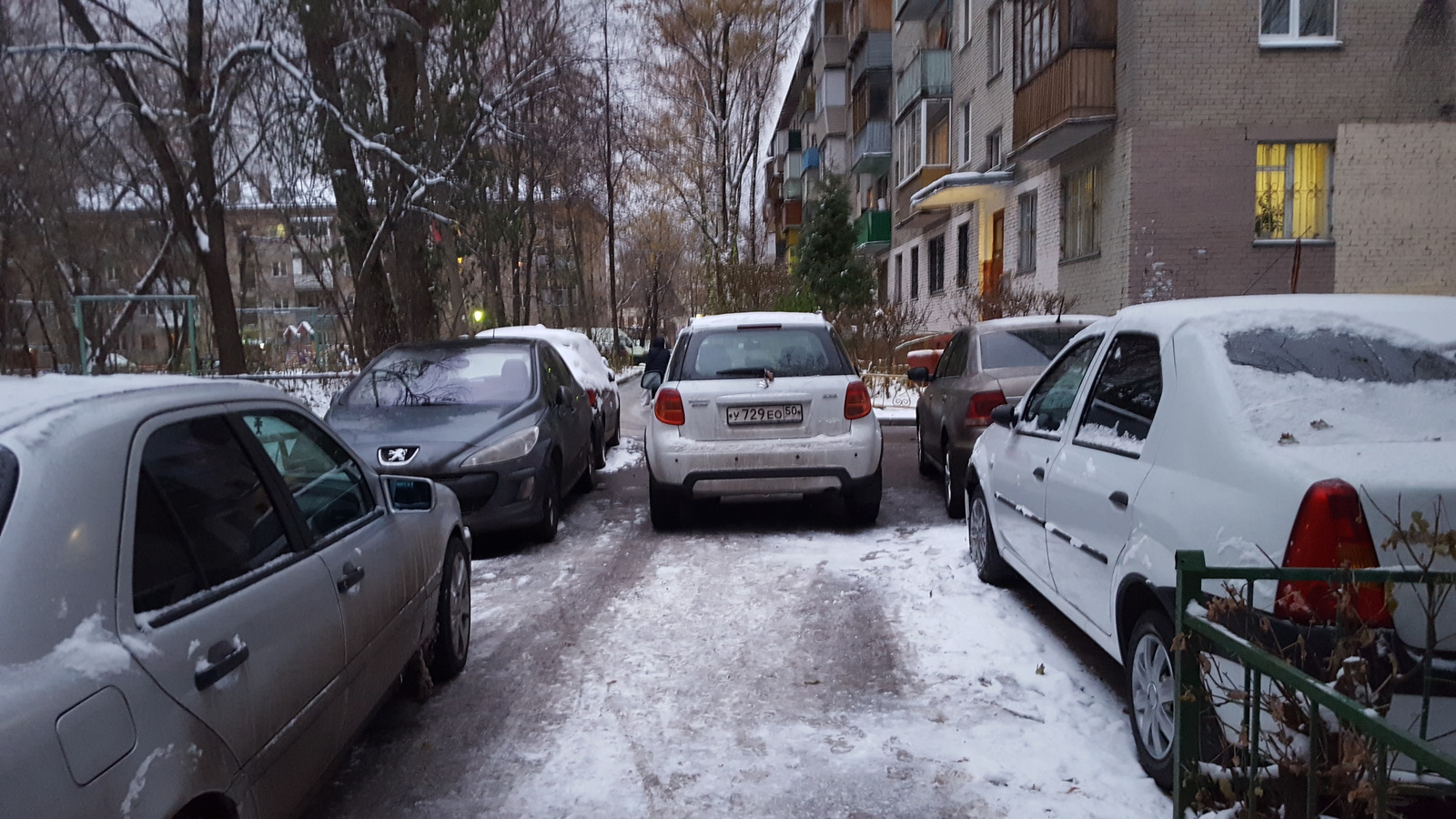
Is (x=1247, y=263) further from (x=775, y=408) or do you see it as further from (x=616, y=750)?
(x=616, y=750)

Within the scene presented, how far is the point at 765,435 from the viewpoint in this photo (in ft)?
23.8

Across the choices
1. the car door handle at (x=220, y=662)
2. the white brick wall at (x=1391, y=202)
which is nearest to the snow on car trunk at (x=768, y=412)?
the car door handle at (x=220, y=662)

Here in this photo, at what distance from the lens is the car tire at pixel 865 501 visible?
7.34 meters

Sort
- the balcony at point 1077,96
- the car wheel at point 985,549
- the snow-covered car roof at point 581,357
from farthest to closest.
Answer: the balcony at point 1077,96 → the snow-covered car roof at point 581,357 → the car wheel at point 985,549

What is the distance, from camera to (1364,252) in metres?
16.7

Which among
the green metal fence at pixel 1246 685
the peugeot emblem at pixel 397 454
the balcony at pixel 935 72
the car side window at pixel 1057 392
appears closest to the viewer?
the green metal fence at pixel 1246 685

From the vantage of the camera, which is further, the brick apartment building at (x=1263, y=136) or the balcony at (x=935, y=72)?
the balcony at (x=935, y=72)

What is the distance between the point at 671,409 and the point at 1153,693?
4453 millimetres

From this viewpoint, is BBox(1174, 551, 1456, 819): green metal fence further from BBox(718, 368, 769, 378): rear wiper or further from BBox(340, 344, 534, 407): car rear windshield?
BBox(340, 344, 534, 407): car rear windshield

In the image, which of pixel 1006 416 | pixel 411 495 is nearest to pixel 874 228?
pixel 1006 416

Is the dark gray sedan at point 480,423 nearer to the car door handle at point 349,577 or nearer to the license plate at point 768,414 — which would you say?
the license plate at point 768,414

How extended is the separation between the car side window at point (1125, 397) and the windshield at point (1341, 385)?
377mm

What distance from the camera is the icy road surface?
133 inches

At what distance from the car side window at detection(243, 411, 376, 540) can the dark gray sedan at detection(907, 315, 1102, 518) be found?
4.83m
